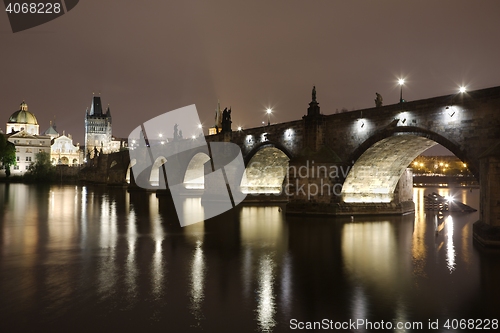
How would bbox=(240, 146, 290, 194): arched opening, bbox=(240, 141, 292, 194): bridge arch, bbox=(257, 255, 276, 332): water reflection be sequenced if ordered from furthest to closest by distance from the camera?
bbox=(240, 146, 290, 194): arched opening < bbox=(240, 141, 292, 194): bridge arch < bbox=(257, 255, 276, 332): water reflection

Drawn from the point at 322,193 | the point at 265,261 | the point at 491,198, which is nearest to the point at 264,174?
the point at 322,193

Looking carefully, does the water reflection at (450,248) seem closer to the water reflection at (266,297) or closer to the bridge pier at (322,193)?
the bridge pier at (322,193)

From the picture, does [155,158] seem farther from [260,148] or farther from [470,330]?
[470,330]

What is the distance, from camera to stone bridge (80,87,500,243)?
17016 millimetres

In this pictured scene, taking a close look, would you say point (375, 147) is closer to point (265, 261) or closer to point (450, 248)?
point (450, 248)

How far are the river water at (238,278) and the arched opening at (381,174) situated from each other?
17.9 ft

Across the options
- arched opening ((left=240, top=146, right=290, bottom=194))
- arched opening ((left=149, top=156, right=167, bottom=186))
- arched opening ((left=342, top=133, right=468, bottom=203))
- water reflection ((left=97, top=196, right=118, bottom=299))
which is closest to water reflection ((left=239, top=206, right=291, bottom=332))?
water reflection ((left=97, top=196, right=118, bottom=299))

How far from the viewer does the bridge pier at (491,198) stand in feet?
46.7

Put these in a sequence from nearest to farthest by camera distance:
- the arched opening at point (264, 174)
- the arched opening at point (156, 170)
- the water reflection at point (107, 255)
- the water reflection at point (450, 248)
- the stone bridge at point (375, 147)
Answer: the water reflection at point (107, 255) → the water reflection at point (450, 248) → the stone bridge at point (375, 147) → the arched opening at point (264, 174) → the arched opening at point (156, 170)

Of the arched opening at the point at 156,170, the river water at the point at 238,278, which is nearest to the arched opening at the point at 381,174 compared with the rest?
the river water at the point at 238,278

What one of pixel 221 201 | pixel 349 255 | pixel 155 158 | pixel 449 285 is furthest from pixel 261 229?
pixel 155 158

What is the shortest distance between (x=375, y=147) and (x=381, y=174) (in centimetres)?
283

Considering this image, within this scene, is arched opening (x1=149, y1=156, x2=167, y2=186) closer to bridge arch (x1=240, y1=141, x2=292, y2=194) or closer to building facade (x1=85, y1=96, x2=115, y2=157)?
bridge arch (x1=240, y1=141, x2=292, y2=194)

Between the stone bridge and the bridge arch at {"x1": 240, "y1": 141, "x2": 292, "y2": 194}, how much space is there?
26 centimetres
